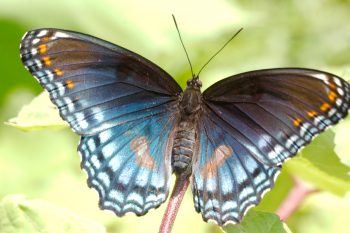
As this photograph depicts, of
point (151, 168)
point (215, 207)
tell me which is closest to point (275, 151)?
point (215, 207)

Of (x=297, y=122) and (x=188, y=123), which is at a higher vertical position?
(x=188, y=123)

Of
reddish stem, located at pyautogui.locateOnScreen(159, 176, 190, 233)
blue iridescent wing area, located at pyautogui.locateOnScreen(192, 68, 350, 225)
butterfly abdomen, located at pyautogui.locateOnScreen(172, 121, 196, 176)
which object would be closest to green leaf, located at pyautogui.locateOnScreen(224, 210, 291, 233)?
blue iridescent wing area, located at pyautogui.locateOnScreen(192, 68, 350, 225)

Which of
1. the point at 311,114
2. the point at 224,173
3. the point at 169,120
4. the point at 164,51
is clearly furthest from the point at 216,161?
the point at 164,51

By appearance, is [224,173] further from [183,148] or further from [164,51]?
[164,51]

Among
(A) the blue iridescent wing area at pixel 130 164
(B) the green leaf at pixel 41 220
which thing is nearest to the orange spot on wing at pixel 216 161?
(A) the blue iridescent wing area at pixel 130 164

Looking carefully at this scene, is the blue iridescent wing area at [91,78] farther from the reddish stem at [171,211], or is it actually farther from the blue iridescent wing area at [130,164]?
the reddish stem at [171,211]

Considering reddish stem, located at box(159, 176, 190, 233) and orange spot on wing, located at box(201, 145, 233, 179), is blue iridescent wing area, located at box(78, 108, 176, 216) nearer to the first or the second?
orange spot on wing, located at box(201, 145, 233, 179)
